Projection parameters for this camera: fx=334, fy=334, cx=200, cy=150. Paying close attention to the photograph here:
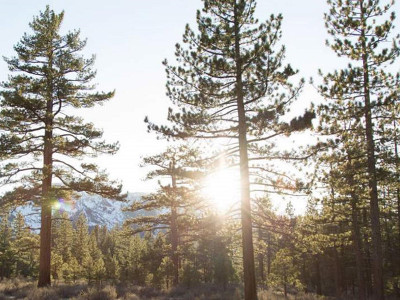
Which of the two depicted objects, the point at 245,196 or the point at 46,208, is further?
the point at 46,208

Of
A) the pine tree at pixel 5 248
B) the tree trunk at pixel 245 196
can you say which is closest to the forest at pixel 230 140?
the tree trunk at pixel 245 196

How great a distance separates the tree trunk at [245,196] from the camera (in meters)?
12.3

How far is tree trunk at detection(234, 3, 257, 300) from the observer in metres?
12.3

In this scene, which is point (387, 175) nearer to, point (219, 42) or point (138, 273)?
point (219, 42)

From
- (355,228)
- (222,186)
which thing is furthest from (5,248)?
(355,228)

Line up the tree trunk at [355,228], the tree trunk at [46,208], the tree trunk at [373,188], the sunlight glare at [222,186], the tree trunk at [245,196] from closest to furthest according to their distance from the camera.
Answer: the tree trunk at [245,196] < the sunlight glare at [222,186] < the tree trunk at [373,188] < the tree trunk at [355,228] < the tree trunk at [46,208]

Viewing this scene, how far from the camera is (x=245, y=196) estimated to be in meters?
12.9

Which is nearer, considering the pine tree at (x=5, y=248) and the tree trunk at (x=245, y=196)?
the tree trunk at (x=245, y=196)

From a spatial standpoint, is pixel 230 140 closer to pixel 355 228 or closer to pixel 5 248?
pixel 355 228

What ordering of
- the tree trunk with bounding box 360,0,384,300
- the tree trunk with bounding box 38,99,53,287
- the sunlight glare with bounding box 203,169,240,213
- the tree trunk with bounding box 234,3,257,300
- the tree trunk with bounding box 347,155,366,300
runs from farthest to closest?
1. the tree trunk with bounding box 38,99,53,287
2. the tree trunk with bounding box 347,155,366,300
3. the tree trunk with bounding box 360,0,384,300
4. the sunlight glare with bounding box 203,169,240,213
5. the tree trunk with bounding box 234,3,257,300

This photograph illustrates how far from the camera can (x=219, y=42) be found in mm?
13203

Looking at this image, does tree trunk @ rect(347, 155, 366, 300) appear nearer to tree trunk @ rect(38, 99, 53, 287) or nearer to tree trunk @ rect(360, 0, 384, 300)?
tree trunk @ rect(360, 0, 384, 300)

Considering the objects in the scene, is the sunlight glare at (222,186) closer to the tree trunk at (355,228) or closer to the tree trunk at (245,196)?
the tree trunk at (245,196)

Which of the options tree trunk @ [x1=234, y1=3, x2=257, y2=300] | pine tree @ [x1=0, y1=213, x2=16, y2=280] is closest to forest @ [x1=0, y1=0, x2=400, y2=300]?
tree trunk @ [x1=234, y1=3, x2=257, y2=300]
